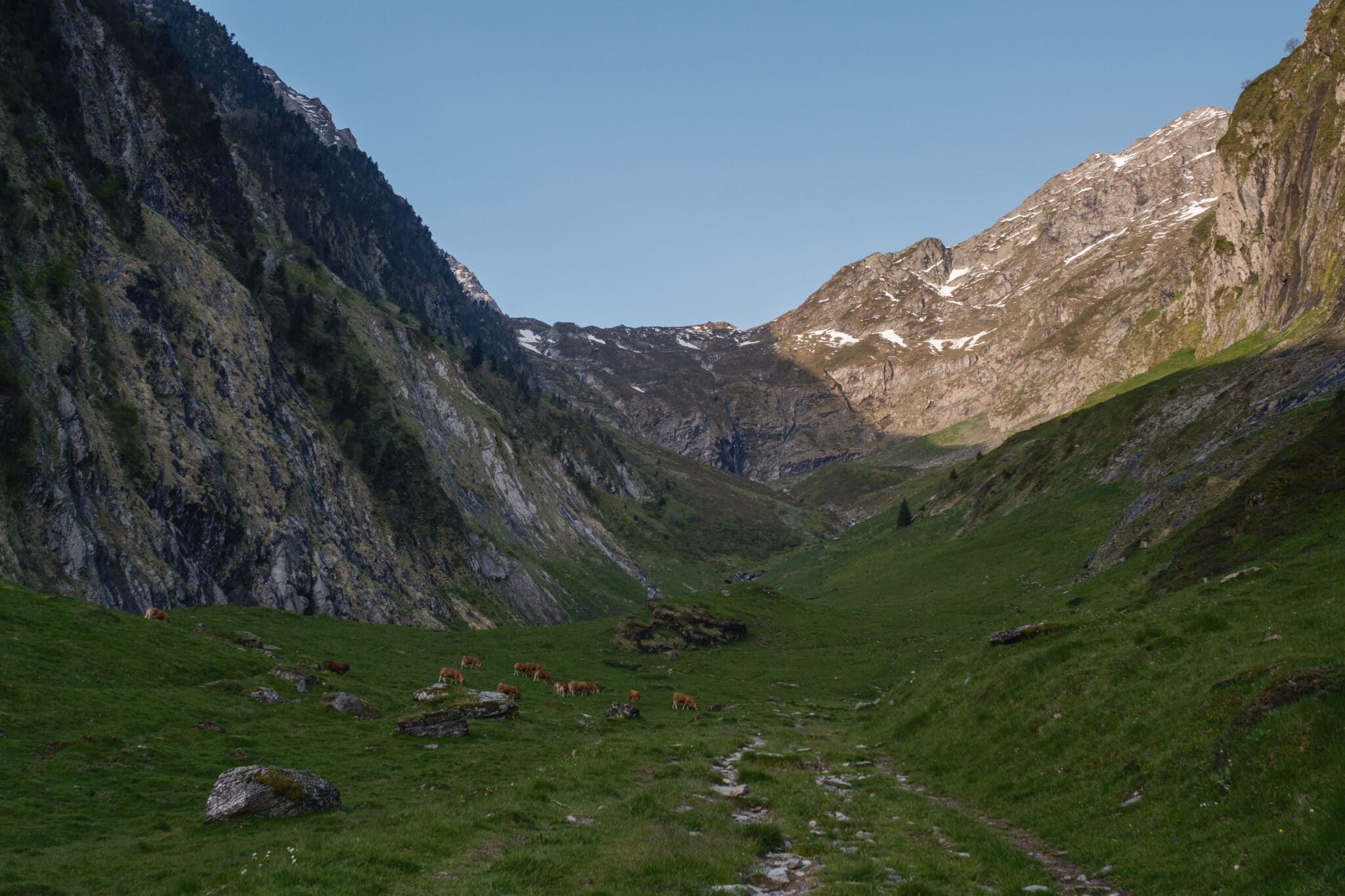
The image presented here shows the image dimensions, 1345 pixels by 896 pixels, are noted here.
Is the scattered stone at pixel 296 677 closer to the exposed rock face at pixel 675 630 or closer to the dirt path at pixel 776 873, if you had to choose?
the dirt path at pixel 776 873

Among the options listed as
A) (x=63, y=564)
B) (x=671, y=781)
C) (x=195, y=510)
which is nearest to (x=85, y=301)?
(x=195, y=510)

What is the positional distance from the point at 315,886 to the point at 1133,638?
26.3 meters

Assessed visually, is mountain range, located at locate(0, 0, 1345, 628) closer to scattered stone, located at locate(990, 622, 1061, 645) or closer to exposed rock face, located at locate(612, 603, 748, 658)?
scattered stone, located at locate(990, 622, 1061, 645)

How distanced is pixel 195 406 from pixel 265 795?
73.8 m

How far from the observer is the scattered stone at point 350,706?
3716cm

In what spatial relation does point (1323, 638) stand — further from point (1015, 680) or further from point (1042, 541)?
point (1042, 541)

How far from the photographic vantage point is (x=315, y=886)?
48.0 feet

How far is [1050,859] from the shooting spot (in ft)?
56.9

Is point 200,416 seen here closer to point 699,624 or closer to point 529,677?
point 529,677

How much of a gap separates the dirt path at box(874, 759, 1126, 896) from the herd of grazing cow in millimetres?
25568

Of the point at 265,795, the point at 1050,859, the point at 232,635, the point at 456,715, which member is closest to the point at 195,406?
the point at 232,635

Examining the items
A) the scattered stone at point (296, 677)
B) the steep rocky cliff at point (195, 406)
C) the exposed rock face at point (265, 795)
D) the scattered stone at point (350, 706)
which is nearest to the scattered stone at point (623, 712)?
the scattered stone at point (350, 706)

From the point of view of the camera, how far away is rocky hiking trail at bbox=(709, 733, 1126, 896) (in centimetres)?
1509

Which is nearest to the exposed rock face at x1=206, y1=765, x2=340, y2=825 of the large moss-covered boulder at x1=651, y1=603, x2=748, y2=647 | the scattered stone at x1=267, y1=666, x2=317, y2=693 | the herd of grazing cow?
the scattered stone at x1=267, y1=666, x2=317, y2=693
